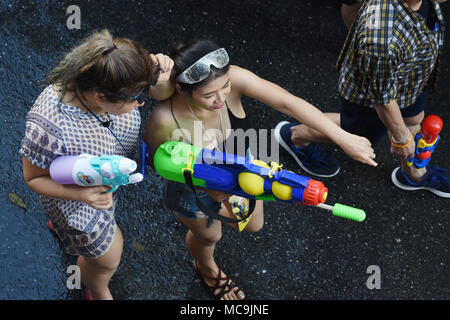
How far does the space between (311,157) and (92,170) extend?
6.15ft

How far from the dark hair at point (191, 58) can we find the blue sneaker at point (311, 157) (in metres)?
1.45

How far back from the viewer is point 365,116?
295 centimetres

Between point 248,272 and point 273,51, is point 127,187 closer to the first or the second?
point 248,272

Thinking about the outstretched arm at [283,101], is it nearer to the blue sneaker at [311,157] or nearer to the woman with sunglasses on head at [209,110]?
the woman with sunglasses on head at [209,110]

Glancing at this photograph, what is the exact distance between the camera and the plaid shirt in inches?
92.9

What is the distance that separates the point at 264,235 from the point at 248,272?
26cm

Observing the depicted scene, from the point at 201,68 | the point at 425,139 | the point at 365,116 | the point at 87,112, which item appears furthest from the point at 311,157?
the point at 87,112

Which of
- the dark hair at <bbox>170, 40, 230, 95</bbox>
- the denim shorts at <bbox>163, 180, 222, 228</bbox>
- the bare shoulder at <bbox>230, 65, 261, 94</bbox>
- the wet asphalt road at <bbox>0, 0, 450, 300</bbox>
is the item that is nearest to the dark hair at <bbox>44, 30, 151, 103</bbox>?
the dark hair at <bbox>170, 40, 230, 95</bbox>

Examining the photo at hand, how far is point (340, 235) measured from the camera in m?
3.34

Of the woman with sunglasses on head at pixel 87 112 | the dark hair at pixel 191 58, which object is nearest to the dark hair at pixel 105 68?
the woman with sunglasses on head at pixel 87 112

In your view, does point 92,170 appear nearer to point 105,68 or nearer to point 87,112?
point 87,112

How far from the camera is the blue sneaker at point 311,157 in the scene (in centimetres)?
344

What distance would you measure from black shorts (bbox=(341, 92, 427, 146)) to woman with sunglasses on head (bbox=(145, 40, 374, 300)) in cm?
68
